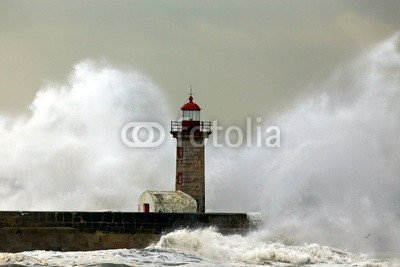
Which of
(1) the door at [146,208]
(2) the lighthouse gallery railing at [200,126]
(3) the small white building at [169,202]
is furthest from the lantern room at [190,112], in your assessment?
(1) the door at [146,208]

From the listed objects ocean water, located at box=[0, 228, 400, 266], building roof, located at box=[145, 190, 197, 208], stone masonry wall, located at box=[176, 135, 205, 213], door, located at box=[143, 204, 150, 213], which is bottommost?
ocean water, located at box=[0, 228, 400, 266]

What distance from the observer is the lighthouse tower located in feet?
78.6

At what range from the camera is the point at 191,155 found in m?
24.1

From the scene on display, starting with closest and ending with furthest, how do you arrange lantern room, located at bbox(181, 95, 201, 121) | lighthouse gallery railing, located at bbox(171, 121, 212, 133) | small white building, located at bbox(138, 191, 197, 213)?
small white building, located at bbox(138, 191, 197, 213)
lighthouse gallery railing, located at bbox(171, 121, 212, 133)
lantern room, located at bbox(181, 95, 201, 121)

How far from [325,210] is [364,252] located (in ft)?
4.37

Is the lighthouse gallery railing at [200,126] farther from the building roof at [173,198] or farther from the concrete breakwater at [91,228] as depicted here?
the concrete breakwater at [91,228]

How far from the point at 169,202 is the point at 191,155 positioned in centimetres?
131

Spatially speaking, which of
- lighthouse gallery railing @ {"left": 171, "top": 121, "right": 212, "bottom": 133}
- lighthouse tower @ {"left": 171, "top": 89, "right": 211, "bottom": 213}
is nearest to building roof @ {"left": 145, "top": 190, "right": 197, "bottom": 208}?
lighthouse tower @ {"left": 171, "top": 89, "right": 211, "bottom": 213}

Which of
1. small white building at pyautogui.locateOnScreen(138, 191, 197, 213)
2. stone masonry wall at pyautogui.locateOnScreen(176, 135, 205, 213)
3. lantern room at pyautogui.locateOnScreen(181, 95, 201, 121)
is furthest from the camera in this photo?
lantern room at pyautogui.locateOnScreen(181, 95, 201, 121)

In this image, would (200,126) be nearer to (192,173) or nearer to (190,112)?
(190,112)

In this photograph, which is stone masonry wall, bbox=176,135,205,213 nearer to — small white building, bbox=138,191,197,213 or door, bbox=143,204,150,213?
small white building, bbox=138,191,197,213

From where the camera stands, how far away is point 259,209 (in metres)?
24.3

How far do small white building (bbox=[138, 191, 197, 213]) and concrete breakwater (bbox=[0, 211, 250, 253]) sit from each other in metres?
1.13

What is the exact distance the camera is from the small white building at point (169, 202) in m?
23.3
